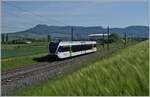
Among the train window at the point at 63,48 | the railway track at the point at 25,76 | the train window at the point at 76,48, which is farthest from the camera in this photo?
the train window at the point at 76,48

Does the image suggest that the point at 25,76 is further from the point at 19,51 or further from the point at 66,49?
the point at 19,51

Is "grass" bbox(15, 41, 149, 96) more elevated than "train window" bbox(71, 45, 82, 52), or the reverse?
"grass" bbox(15, 41, 149, 96)

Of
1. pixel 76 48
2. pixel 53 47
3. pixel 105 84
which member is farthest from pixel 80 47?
pixel 105 84

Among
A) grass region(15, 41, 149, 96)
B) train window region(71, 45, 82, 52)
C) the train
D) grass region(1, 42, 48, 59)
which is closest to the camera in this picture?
grass region(15, 41, 149, 96)

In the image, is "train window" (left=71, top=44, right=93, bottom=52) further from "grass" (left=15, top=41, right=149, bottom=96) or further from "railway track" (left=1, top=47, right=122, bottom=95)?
"grass" (left=15, top=41, right=149, bottom=96)

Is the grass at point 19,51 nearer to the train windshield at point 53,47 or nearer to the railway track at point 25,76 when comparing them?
Result: the train windshield at point 53,47

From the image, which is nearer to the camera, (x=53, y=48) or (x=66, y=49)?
(x=53, y=48)

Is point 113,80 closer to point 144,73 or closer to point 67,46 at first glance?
point 144,73

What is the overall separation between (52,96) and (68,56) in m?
35.6

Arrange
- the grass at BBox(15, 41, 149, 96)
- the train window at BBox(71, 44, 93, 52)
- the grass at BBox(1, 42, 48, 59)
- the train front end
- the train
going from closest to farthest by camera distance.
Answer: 1. the grass at BBox(15, 41, 149, 96)
2. the train front end
3. the train
4. the train window at BBox(71, 44, 93, 52)
5. the grass at BBox(1, 42, 48, 59)

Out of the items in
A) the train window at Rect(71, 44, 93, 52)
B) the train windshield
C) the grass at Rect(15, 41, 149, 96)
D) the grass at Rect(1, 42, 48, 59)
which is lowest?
the grass at Rect(1, 42, 48, 59)

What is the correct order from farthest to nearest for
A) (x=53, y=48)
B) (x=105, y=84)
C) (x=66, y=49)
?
(x=66, y=49) < (x=53, y=48) < (x=105, y=84)

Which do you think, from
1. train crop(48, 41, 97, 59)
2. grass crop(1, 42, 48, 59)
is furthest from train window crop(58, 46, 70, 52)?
grass crop(1, 42, 48, 59)

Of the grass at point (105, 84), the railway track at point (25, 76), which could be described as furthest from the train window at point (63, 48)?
the grass at point (105, 84)
